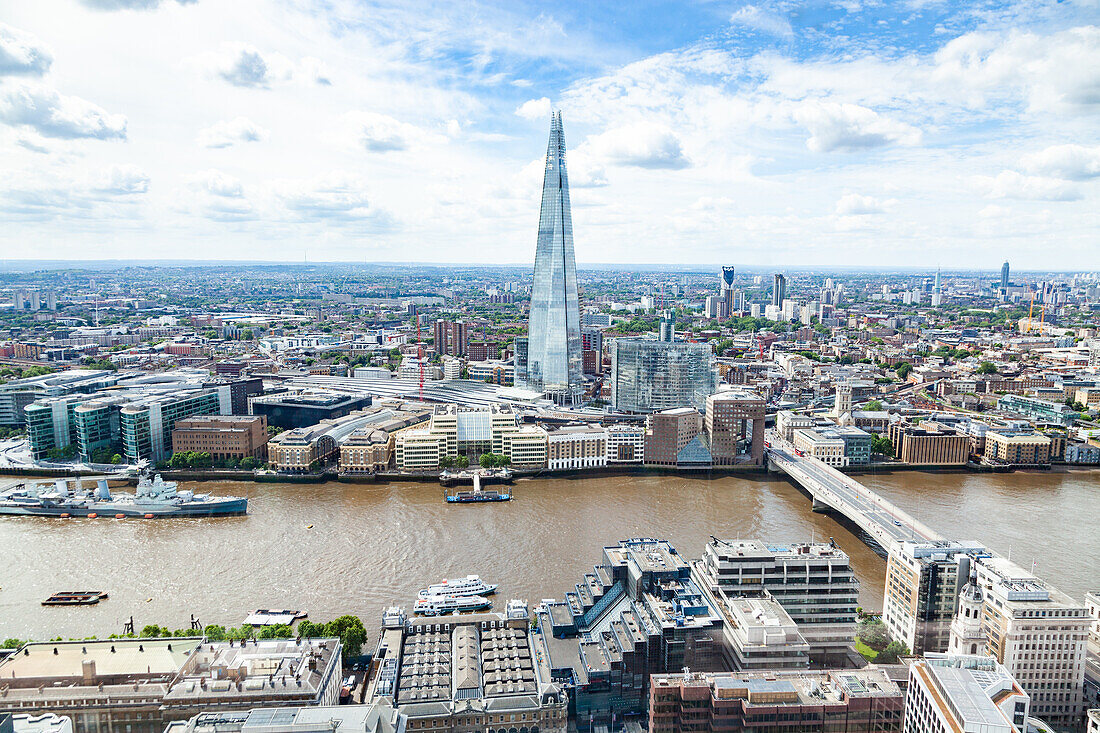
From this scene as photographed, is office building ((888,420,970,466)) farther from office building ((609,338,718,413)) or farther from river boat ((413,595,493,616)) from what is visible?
river boat ((413,595,493,616))

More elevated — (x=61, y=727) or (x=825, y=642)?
(x=61, y=727)

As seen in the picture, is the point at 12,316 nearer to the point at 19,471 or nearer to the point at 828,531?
the point at 19,471

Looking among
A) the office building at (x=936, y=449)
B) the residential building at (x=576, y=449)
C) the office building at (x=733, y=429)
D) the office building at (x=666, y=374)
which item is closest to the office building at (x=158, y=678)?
the residential building at (x=576, y=449)

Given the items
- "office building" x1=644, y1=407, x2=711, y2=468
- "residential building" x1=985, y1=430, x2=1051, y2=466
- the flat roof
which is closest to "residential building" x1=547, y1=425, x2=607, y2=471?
"office building" x1=644, y1=407, x2=711, y2=468

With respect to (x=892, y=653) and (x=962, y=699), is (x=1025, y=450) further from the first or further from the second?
(x=962, y=699)

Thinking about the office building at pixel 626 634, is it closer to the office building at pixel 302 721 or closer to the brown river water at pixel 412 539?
the brown river water at pixel 412 539

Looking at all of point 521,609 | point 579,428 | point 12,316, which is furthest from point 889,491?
point 12,316
